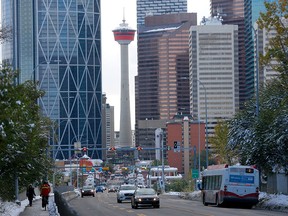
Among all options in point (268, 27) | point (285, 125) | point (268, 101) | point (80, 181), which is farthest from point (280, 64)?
point (80, 181)

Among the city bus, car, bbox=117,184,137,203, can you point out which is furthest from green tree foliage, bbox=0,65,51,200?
the city bus

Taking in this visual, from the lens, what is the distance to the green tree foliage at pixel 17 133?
23.2 metres

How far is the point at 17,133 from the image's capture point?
96.9 feet

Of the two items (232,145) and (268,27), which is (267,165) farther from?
(268,27)

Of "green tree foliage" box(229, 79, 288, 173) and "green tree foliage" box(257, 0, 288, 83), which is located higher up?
"green tree foliage" box(257, 0, 288, 83)

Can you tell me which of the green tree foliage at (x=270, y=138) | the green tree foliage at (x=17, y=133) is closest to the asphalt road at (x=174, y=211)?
the green tree foliage at (x=17, y=133)

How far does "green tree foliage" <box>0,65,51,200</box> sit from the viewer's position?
23.2 m

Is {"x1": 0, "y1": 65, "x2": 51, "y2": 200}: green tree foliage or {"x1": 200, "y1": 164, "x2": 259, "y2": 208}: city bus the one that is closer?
{"x1": 0, "y1": 65, "x2": 51, "y2": 200}: green tree foliage

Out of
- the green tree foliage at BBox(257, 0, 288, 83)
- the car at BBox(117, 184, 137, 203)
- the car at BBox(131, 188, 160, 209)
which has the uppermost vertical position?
the green tree foliage at BBox(257, 0, 288, 83)

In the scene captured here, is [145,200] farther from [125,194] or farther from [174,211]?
[125,194]

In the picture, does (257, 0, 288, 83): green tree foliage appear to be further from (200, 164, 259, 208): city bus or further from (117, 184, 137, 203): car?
(117, 184, 137, 203): car

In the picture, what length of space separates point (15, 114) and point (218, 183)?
83.1 ft

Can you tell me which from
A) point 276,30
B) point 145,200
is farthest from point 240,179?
point 276,30

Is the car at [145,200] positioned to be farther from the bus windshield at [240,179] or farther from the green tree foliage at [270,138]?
the green tree foliage at [270,138]
